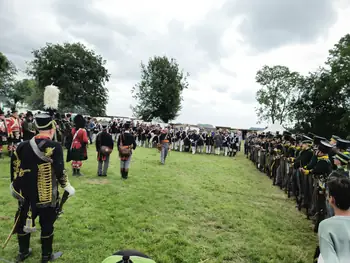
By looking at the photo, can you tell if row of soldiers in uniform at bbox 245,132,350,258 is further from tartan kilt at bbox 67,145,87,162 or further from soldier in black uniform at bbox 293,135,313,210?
tartan kilt at bbox 67,145,87,162

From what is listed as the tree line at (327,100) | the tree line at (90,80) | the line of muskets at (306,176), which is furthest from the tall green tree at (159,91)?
the line of muskets at (306,176)

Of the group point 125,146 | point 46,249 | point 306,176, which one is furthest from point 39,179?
point 306,176

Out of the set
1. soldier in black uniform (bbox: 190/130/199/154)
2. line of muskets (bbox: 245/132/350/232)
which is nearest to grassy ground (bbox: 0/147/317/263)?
line of muskets (bbox: 245/132/350/232)

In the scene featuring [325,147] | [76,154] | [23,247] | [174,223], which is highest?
[325,147]

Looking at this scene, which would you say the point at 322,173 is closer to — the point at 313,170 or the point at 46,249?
the point at 313,170

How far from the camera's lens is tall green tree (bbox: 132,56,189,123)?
4341 centimetres

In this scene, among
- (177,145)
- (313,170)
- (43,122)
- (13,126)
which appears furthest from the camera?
(177,145)

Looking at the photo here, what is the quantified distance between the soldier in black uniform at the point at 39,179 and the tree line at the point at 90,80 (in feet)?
114

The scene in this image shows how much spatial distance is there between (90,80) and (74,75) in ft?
7.46

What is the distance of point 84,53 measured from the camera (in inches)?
1569

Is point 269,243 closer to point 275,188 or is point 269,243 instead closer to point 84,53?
point 275,188

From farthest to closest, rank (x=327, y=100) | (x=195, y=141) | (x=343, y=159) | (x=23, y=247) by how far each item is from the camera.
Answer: (x=327, y=100) < (x=195, y=141) < (x=343, y=159) < (x=23, y=247)

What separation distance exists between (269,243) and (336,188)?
323 centimetres

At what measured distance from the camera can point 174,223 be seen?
5594 mm
